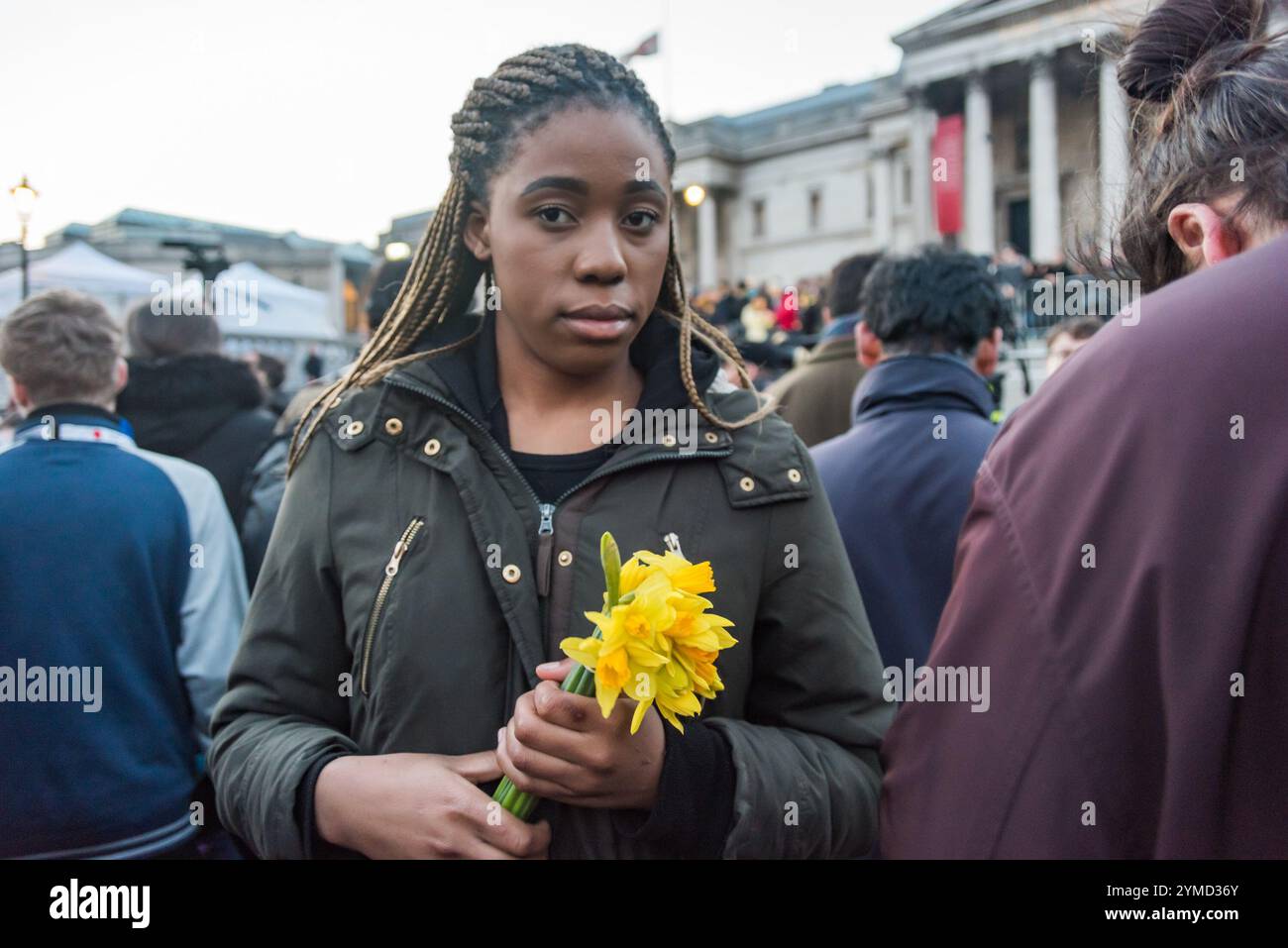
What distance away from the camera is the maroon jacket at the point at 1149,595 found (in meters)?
0.96

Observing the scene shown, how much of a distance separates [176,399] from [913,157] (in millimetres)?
45362

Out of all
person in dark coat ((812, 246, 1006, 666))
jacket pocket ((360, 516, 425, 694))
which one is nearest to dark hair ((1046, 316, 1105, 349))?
person in dark coat ((812, 246, 1006, 666))

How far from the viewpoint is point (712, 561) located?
5.52ft

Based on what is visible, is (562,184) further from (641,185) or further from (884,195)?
(884,195)

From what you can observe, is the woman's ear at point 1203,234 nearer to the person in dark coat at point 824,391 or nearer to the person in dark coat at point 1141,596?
the person in dark coat at point 1141,596

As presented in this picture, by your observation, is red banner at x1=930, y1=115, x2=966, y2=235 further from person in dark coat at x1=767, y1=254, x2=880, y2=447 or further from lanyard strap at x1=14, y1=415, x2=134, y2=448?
lanyard strap at x1=14, y1=415, x2=134, y2=448

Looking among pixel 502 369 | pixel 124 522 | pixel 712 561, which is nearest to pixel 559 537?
pixel 712 561

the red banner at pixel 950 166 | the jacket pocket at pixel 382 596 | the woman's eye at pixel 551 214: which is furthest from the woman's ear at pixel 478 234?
the red banner at pixel 950 166

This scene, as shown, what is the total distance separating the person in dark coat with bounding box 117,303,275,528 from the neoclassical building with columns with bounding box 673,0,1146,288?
20328mm

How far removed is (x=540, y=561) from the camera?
1696 millimetres

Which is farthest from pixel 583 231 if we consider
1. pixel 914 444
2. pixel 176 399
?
pixel 176 399
